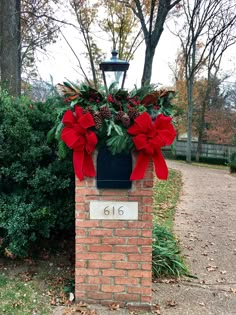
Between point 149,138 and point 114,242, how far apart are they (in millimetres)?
848

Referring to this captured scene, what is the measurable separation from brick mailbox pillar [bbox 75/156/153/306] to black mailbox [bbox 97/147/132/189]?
0.21 ft

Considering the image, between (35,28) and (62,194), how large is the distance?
23.5 feet

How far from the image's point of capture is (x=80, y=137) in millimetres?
2354

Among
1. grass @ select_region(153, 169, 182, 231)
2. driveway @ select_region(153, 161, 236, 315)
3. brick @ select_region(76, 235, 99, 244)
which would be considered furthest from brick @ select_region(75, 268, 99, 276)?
grass @ select_region(153, 169, 182, 231)

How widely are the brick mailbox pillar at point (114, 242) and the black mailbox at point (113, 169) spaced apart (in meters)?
0.06

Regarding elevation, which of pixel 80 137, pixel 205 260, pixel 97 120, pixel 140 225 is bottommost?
pixel 205 260

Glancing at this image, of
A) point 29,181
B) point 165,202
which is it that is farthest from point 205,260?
point 165,202

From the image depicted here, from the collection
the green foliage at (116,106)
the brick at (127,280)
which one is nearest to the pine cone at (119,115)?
the green foliage at (116,106)

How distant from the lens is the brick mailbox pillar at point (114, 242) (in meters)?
2.47

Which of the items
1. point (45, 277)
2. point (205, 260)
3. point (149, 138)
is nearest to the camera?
point (149, 138)

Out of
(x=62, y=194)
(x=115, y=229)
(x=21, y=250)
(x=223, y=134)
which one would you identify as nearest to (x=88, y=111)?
(x=115, y=229)

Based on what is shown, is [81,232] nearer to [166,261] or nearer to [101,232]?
[101,232]

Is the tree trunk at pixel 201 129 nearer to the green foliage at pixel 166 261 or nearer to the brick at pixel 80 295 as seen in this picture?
the green foliage at pixel 166 261

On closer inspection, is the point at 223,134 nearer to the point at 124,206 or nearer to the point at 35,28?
the point at 35,28
